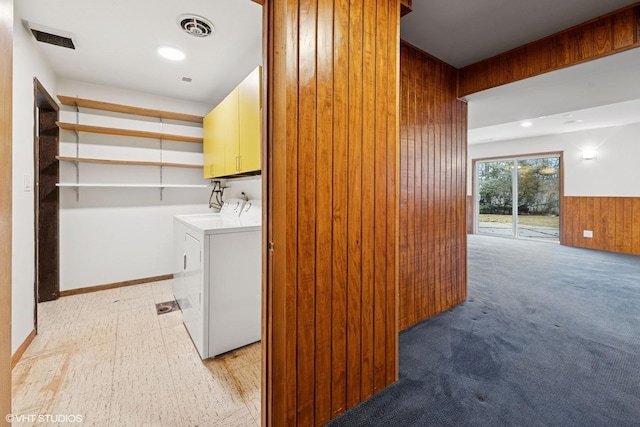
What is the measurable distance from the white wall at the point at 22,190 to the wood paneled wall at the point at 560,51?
3.77 m

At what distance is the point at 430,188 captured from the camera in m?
2.57

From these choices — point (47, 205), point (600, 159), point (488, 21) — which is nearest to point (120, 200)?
point (47, 205)

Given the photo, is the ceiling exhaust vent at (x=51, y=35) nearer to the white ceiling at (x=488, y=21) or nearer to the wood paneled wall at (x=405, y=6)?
the wood paneled wall at (x=405, y=6)

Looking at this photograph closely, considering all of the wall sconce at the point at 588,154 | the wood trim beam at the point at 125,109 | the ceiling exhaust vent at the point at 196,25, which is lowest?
the wall sconce at the point at 588,154

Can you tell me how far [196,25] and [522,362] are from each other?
3489mm

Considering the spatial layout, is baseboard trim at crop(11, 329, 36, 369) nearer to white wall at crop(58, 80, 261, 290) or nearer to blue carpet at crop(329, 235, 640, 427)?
white wall at crop(58, 80, 261, 290)

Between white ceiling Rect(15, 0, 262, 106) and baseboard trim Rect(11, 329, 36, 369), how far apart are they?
7.81ft

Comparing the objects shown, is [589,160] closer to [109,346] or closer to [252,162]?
[252,162]

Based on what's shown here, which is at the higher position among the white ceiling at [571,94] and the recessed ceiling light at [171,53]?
the recessed ceiling light at [171,53]

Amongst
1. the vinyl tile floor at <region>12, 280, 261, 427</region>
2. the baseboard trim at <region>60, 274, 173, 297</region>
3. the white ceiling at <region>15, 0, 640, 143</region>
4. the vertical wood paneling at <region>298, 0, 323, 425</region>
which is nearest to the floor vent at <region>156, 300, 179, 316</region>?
the vinyl tile floor at <region>12, 280, 261, 427</region>

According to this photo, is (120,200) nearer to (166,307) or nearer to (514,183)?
(166,307)

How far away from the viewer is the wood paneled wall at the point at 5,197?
32.8 inches

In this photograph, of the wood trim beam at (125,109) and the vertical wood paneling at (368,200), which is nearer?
the vertical wood paneling at (368,200)

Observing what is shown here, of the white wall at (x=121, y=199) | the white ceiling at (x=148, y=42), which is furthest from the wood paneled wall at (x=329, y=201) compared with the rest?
the white wall at (x=121, y=199)
